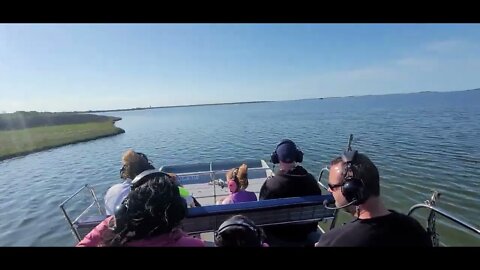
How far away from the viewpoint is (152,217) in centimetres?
189

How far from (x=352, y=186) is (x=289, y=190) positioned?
6.49 ft


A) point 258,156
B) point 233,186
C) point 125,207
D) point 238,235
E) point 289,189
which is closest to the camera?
point 238,235

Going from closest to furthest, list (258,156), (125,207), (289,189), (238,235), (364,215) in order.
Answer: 1. (238,235)
2. (125,207)
3. (364,215)
4. (289,189)
5. (258,156)

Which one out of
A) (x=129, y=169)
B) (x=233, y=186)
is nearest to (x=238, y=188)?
(x=233, y=186)

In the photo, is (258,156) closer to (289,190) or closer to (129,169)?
(289,190)

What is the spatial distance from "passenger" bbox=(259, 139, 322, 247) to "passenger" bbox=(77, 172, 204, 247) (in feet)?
8.38

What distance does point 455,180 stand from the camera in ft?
46.5

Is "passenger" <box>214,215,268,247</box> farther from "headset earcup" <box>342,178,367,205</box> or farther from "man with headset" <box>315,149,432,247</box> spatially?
"headset earcup" <box>342,178,367,205</box>

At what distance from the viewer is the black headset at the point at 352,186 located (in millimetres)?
2410
